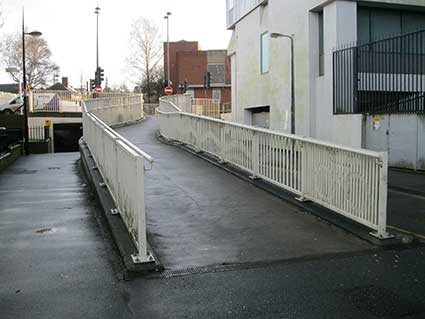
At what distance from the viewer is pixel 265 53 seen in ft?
80.8

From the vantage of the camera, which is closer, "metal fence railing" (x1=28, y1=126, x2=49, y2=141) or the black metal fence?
the black metal fence

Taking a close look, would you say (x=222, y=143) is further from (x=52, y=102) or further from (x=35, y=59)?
(x=35, y=59)

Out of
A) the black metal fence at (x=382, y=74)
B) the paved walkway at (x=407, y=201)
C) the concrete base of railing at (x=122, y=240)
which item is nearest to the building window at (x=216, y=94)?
the black metal fence at (x=382, y=74)

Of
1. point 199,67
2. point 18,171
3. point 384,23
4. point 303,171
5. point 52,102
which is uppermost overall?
point 199,67

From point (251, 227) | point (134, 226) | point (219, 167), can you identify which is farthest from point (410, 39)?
point (134, 226)

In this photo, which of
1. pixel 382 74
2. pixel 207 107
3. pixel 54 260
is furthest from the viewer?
pixel 207 107

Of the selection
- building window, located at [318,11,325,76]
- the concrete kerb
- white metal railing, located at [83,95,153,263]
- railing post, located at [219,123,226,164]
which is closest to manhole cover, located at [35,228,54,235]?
white metal railing, located at [83,95,153,263]

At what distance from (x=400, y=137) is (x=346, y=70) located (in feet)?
10.5

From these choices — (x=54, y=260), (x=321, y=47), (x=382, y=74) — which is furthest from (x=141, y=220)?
(x=321, y=47)

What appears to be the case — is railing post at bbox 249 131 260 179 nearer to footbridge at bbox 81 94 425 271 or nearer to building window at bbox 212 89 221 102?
footbridge at bbox 81 94 425 271

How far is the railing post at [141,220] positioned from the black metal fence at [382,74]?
36.5 ft

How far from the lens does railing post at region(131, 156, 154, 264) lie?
5.48 m

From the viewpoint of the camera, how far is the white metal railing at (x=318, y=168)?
6637mm

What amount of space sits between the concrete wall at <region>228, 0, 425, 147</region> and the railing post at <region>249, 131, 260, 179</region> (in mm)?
5756
